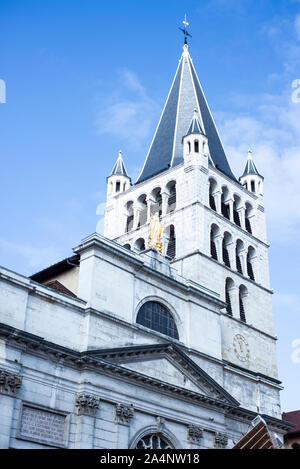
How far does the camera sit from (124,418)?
27797mm

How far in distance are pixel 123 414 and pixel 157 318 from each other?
690 centimetres

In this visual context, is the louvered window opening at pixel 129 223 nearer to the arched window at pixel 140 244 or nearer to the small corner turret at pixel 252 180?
the arched window at pixel 140 244

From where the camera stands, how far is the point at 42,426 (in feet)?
81.9

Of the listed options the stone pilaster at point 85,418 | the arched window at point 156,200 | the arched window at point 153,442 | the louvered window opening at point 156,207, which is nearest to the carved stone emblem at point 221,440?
the arched window at point 153,442

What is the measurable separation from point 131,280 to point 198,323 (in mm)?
5878

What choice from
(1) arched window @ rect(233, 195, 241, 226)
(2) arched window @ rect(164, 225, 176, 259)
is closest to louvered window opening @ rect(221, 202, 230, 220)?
(1) arched window @ rect(233, 195, 241, 226)

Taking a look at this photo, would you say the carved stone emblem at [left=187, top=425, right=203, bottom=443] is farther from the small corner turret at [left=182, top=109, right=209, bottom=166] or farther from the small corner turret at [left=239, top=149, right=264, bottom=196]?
the small corner turret at [left=239, top=149, right=264, bottom=196]

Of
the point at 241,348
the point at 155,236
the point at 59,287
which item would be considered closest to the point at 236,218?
the point at 241,348

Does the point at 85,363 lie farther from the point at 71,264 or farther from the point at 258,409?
the point at 258,409

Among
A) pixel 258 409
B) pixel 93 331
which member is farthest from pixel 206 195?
pixel 93 331

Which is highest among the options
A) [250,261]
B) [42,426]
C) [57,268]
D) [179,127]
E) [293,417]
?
[179,127]

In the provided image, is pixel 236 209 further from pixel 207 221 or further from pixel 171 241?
pixel 171 241

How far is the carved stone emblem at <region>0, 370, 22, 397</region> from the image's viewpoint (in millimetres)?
23969
